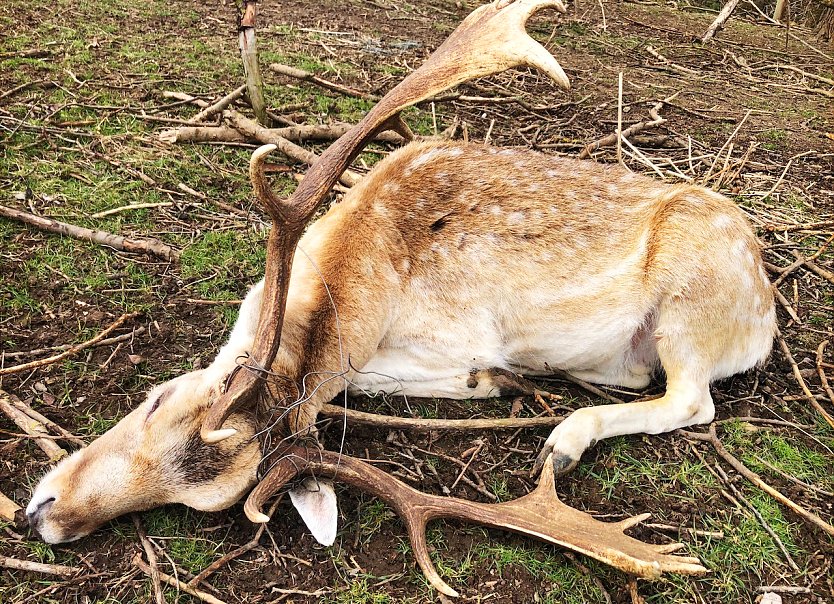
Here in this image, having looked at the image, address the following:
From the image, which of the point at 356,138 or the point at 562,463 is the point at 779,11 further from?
the point at 562,463

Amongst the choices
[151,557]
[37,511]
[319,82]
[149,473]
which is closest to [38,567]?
[37,511]

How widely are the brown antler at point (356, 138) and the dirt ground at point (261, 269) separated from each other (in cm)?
71

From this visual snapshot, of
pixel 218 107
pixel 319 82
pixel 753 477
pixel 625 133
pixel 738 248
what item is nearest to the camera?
pixel 753 477

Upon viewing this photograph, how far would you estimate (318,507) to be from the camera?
10.1ft

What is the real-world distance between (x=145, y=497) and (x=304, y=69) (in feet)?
17.6

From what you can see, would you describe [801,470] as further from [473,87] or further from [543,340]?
[473,87]

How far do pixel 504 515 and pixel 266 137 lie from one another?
3.87 metres

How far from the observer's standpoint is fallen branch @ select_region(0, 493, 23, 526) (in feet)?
9.93

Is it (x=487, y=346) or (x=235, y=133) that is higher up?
(x=235, y=133)

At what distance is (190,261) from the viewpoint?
4.63 m

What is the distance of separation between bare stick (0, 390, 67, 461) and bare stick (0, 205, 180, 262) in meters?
1.36

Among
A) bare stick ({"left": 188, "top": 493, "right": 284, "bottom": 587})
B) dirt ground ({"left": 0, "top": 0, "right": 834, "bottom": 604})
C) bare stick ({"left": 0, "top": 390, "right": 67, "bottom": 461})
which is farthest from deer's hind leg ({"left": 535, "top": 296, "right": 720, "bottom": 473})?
bare stick ({"left": 0, "top": 390, "right": 67, "bottom": 461})

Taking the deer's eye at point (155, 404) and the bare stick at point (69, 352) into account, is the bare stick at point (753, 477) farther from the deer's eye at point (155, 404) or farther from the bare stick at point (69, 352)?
the bare stick at point (69, 352)

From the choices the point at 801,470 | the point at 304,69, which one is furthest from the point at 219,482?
the point at 304,69
